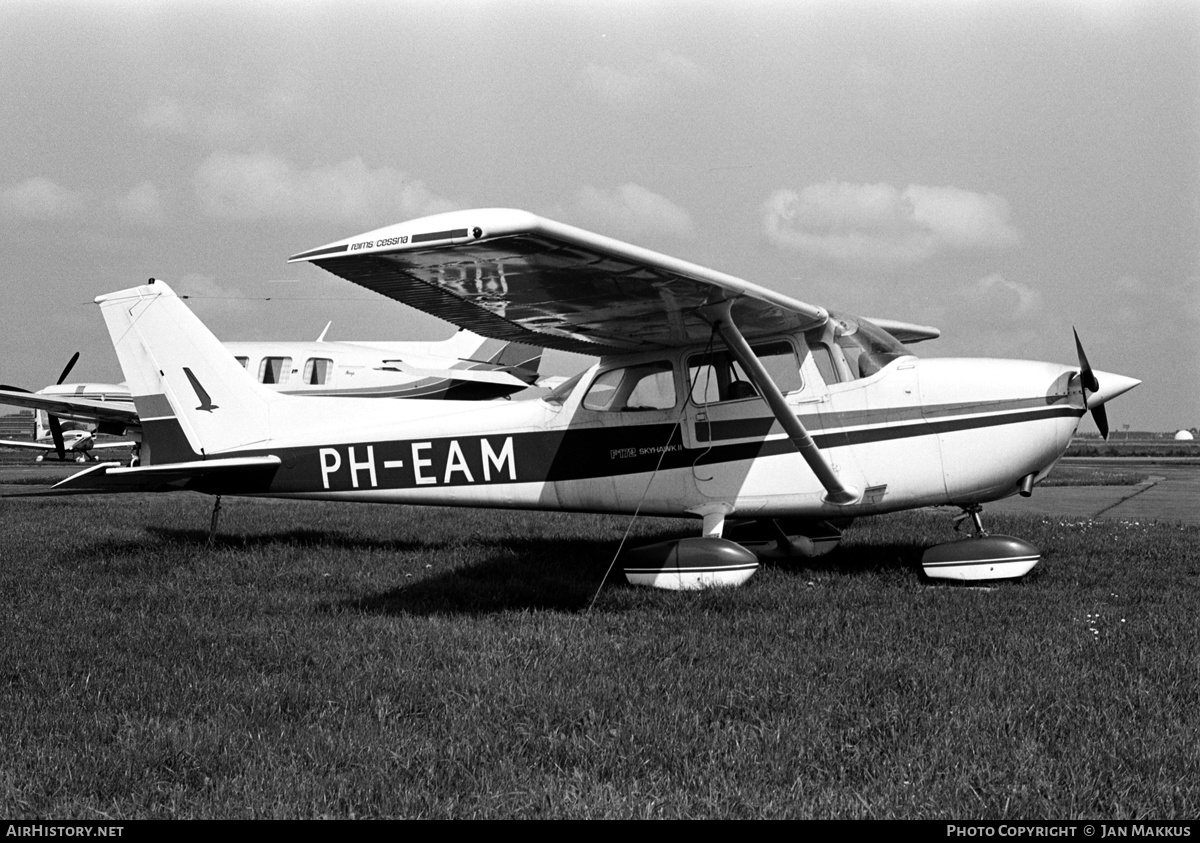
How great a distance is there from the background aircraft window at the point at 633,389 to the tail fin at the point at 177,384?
136 inches

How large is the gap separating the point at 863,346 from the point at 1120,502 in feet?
29.7

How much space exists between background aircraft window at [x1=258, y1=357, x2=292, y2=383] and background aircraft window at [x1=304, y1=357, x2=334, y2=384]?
39 cm

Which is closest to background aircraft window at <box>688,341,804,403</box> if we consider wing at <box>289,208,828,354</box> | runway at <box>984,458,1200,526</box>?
wing at <box>289,208,828,354</box>

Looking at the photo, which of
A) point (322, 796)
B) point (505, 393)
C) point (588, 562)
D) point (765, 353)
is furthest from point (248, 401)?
point (505, 393)

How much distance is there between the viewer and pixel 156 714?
412 cm

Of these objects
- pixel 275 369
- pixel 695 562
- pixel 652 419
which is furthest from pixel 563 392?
pixel 275 369

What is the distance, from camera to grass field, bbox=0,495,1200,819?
10.4ft

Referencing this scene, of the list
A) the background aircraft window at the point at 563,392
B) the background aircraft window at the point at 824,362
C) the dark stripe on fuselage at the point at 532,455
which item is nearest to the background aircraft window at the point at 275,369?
the dark stripe on fuselage at the point at 532,455

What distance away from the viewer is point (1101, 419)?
7355 millimetres

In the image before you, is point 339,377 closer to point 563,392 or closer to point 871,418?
point 563,392

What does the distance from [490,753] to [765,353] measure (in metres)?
4.95

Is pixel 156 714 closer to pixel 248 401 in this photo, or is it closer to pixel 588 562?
pixel 588 562

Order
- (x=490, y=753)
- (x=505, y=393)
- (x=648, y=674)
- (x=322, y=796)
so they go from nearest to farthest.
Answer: (x=322, y=796) < (x=490, y=753) < (x=648, y=674) < (x=505, y=393)

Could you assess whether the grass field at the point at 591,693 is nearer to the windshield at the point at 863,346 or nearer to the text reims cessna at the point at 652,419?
the text reims cessna at the point at 652,419
